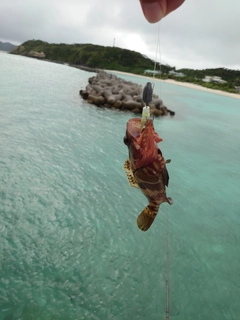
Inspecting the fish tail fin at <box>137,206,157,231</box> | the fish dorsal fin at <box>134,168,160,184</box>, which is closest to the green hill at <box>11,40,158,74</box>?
the fish tail fin at <box>137,206,157,231</box>

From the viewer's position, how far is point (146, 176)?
189cm

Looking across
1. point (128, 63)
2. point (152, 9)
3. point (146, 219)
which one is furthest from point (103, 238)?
point (128, 63)

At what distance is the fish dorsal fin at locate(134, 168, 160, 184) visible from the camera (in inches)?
73.0

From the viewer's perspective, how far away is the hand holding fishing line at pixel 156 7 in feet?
3.83

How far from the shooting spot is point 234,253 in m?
6.55

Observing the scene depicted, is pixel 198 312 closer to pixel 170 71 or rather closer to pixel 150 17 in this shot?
pixel 150 17

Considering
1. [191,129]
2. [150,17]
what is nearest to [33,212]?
[150,17]

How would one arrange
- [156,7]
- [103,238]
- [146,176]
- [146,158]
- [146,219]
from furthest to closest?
[103,238], [146,219], [146,176], [146,158], [156,7]

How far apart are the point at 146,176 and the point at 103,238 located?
454 cm

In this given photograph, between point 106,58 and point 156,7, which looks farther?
point 106,58

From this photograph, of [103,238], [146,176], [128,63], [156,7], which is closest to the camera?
[156,7]

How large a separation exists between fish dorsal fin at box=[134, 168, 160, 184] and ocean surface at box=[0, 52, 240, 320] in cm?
337

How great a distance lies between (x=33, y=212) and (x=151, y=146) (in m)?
5.46

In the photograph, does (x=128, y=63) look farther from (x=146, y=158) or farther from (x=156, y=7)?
(x=156, y=7)
